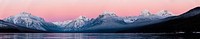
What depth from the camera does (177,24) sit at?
8664mm

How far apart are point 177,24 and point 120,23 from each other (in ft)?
4.52

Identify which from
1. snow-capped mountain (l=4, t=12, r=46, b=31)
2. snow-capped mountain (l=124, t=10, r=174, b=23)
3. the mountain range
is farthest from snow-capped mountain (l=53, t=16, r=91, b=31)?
snow-capped mountain (l=124, t=10, r=174, b=23)

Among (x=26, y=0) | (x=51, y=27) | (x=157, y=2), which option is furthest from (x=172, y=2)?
(x=26, y=0)

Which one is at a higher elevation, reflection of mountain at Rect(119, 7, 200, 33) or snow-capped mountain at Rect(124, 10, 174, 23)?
snow-capped mountain at Rect(124, 10, 174, 23)

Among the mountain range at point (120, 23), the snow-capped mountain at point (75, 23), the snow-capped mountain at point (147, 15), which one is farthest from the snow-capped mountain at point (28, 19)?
the snow-capped mountain at point (147, 15)

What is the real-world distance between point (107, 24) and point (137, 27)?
1.00 m

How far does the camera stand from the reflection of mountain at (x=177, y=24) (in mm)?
8172

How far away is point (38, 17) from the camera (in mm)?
8680

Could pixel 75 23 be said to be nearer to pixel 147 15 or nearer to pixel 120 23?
pixel 120 23

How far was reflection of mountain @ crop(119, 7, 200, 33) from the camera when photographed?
26.8 ft

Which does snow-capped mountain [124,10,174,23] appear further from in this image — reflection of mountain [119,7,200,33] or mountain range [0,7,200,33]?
reflection of mountain [119,7,200,33]

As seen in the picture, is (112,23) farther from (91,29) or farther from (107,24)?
(91,29)

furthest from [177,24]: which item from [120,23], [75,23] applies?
[75,23]

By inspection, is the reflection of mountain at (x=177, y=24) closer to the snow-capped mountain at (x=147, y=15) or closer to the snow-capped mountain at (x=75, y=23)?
the snow-capped mountain at (x=147, y=15)
